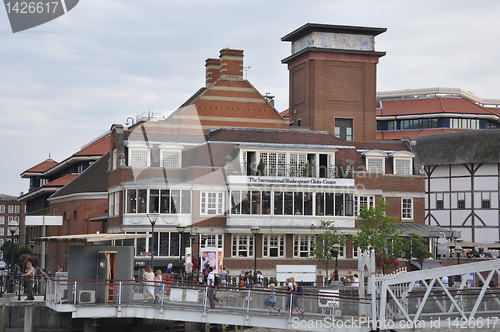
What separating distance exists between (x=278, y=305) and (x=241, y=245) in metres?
24.2

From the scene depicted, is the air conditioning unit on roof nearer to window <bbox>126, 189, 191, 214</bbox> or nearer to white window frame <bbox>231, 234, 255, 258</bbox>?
window <bbox>126, 189, 191, 214</bbox>

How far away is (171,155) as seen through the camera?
59.6 m

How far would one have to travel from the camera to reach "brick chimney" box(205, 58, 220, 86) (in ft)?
250

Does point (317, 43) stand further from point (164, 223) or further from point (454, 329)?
point (454, 329)

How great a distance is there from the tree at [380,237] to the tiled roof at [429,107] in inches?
2130

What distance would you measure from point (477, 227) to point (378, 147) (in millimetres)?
13075

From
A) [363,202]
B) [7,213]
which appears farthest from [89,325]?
[7,213]

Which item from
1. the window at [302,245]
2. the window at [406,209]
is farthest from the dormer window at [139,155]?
the window at [406,209]

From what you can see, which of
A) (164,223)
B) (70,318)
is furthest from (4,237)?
(70,318)

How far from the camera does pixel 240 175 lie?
187 ft

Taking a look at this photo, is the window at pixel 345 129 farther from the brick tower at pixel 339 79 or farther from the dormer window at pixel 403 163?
the dormer window at pixel 403 163

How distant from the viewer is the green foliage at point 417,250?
57.8 metres

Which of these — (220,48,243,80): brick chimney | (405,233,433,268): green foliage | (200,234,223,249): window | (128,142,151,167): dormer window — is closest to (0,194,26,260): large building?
(220,48,243,80): brick chimney

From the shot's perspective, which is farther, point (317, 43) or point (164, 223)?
point (317, 43)
